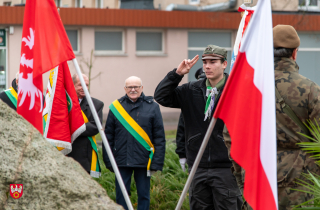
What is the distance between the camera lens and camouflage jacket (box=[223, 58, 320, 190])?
118 inches

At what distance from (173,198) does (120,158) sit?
3.71 feet

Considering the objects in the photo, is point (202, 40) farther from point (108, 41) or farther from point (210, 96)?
point (210, 96)

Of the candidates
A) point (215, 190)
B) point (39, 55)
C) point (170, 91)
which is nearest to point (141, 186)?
point (215, 190)

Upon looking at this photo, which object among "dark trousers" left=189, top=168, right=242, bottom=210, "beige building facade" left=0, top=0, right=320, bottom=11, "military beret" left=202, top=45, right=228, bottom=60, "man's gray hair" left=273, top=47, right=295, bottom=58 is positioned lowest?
"dark trousers" left=189, top=168, right=242, bottom=210

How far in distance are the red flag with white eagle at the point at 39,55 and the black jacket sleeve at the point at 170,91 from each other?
0.94 m

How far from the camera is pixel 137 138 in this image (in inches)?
210

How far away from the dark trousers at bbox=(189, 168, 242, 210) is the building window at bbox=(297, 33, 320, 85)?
18455 millimetres

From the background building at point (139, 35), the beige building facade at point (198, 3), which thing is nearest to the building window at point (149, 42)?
the background building at point (139, 35)

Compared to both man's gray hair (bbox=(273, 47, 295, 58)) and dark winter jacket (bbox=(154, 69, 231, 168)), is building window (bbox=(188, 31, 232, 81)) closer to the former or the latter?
dark winter jacket (bbox=(154, 69, 231, 168))

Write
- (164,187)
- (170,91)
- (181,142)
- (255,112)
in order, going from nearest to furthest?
(255,112) < (170,91) < (181,142) < (164,187)

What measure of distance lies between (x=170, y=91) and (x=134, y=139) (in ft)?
4.60

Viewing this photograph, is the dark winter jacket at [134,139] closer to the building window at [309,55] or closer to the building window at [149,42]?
the building window at [149,42]

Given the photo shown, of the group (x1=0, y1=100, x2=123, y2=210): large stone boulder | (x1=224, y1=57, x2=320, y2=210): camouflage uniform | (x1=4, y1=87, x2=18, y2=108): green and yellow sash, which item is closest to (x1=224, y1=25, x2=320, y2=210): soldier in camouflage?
(x1=224, y1=57, x2=320, y2=210): camouflage uniform

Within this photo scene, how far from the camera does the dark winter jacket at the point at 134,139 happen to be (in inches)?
208
